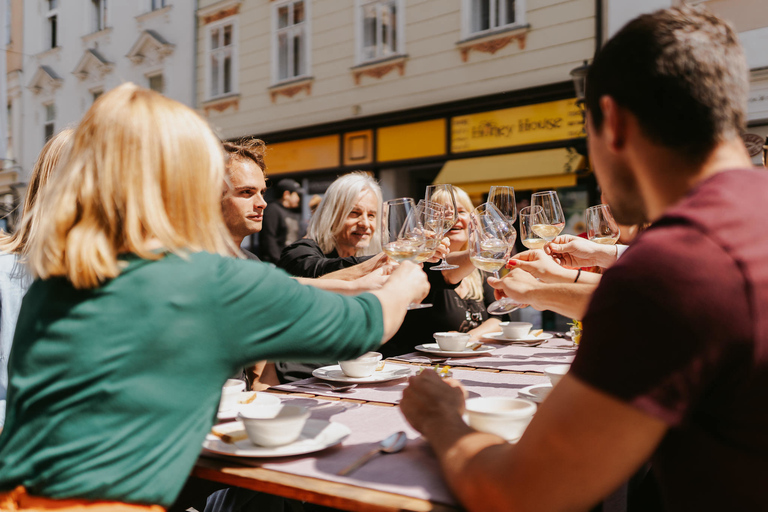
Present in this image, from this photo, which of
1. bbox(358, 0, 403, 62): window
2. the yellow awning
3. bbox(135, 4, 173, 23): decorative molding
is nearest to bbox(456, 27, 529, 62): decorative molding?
bbox(358, 0, 403, 62): window

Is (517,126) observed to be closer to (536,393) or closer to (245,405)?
(536,393)

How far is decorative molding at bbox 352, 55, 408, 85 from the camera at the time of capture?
8977 mm

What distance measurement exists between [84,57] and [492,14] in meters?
10.9

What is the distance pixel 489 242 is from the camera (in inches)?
88.7

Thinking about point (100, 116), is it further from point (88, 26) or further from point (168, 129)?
point (88, 26)

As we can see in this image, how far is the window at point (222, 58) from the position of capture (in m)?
11.2

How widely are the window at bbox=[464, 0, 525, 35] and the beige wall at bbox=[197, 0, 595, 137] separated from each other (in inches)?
6.4

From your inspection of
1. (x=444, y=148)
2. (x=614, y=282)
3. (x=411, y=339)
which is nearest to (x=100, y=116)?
(x=614, y=282)

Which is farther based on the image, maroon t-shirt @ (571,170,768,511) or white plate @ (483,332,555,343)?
white plate @ (483,332,555,343)

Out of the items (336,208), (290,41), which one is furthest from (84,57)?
(336,208)

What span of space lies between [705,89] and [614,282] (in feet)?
1.15

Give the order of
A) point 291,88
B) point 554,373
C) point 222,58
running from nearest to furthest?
point 554,373
point 291,88
point 222,58

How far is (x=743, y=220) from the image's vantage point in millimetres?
839

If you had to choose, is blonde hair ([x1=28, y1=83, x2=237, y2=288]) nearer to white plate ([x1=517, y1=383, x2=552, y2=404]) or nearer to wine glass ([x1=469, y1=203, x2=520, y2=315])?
white plate ([x1=517, y1=383, x2=552, y2=404])
